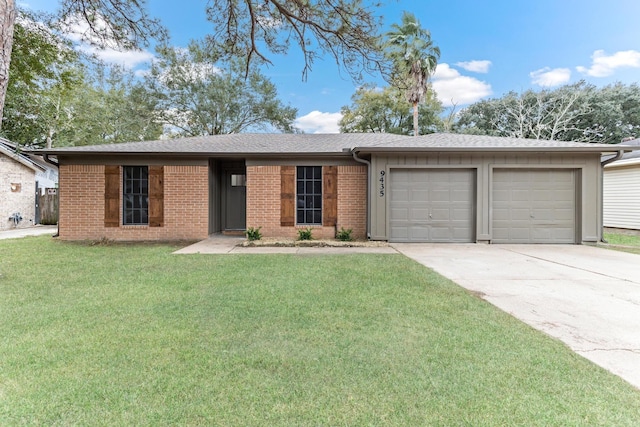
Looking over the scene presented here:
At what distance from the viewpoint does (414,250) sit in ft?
24.0

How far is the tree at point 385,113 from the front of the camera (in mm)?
22766

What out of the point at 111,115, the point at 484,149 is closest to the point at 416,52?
the point at 484,149

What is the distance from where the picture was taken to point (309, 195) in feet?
30.5

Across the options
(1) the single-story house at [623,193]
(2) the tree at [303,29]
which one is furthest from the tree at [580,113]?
(2) the tree at [303,29]

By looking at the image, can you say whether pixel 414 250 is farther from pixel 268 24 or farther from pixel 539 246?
pixel 268 24

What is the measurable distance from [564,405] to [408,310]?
161 centimetres

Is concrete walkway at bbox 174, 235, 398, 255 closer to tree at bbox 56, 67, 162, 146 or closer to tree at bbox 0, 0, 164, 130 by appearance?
tree at bbox 0, 0, 164, 130

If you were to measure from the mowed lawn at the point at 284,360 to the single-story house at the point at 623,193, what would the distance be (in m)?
11.7

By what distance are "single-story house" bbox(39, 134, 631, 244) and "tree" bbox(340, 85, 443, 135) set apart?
14098 mm

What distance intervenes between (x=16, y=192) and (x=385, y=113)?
2142 cm

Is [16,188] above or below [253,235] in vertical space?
above

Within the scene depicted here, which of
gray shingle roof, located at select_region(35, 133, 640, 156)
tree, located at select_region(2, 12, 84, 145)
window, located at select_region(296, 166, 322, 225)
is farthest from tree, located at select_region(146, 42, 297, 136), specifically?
window, located at select_region(296, 166, 322, 225)

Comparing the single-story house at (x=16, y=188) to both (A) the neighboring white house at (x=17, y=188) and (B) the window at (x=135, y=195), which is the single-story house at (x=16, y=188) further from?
(B) the window at (x=135, y=195)

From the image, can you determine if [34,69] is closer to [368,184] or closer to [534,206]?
[368,184]
